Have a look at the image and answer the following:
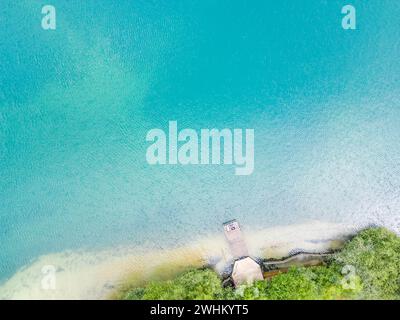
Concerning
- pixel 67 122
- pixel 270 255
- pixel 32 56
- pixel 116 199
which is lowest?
pixel 270 255

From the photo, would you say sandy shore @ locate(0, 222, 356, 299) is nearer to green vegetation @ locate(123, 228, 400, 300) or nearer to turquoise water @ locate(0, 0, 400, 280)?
turquoise water @ locate(0, 0, 400, 280)

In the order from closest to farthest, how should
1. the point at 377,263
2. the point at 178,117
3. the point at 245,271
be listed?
1. the point at 377,263
2. the point at 245,271
3. the point at 178,117

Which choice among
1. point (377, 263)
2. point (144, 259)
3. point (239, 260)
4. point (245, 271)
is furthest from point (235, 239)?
point (377, 263)

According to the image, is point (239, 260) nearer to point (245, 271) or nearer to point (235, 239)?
point (245, 271)
